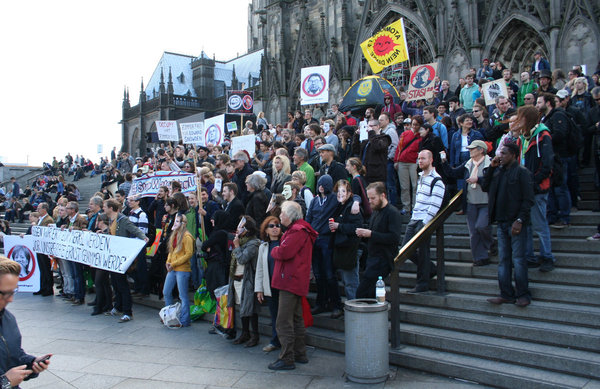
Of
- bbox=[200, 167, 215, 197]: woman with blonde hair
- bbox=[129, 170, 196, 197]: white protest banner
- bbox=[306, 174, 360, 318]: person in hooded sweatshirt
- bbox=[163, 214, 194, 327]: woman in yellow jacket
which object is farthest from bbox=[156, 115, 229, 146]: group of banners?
bbox=[306, 174, 360, 318]: person in hooded sweatshirt

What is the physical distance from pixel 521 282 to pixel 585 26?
48.9 feet

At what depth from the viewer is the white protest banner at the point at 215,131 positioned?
57.3 ft

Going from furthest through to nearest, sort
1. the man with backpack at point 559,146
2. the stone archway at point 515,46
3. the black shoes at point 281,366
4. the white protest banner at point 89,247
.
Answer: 1. the stone archway at point 515,46
2. the white protest banner at point 89,247
3. the man with backpack at point 559,146
4. the black shoes at point 281,366

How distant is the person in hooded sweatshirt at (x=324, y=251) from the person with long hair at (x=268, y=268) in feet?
2.47

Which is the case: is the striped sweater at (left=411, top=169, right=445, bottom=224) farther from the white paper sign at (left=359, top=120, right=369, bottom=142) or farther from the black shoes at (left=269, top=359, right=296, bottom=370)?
the white paper sign at (left=359, top=120, right=369, bottom=142)

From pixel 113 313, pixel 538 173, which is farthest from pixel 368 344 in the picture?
pixel 113 313

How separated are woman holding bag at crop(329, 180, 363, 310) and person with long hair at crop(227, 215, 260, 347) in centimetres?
132

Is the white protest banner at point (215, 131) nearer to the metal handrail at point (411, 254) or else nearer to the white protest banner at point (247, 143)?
the white protest banner at point (247, 143)

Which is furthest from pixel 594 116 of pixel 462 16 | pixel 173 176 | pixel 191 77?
pixel 191 77

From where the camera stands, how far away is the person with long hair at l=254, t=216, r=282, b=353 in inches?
273

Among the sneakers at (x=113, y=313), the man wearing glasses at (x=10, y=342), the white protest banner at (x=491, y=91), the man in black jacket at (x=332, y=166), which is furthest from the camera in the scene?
the white protest banner at (x=491, y=91)

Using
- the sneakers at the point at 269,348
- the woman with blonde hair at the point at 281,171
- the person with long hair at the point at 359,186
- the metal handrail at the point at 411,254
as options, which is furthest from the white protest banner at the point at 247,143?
the sneakers at the point at 269,348

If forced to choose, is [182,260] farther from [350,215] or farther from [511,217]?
[511,217]

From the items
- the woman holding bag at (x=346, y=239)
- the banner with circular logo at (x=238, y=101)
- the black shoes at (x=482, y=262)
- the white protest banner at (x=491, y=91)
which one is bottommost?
the black shoes at (x=482, y=262)
